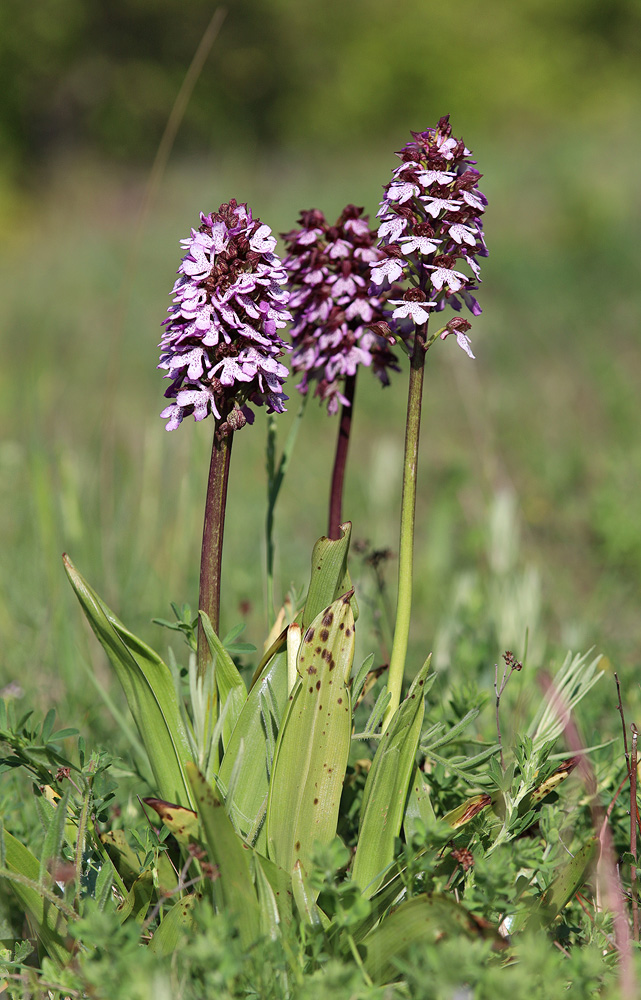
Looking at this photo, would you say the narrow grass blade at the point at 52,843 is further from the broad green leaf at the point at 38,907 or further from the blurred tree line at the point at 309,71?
the blurred tree line at the point at 309,71

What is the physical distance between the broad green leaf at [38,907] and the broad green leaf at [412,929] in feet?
1.53

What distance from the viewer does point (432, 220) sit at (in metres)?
1.23

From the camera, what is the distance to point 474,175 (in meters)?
1.20

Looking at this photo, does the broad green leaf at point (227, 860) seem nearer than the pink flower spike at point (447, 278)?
Yes

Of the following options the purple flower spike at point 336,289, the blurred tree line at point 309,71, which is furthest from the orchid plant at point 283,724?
the blurred tree line at point 309,71

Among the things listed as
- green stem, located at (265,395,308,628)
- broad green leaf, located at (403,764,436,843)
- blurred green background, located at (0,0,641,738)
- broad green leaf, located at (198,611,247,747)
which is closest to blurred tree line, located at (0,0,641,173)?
blurred green background, located at (0,0,641,738)

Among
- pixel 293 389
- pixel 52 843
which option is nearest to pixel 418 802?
pixel 52 843

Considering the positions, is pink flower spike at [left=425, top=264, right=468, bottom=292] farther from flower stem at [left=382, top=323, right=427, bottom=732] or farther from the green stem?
the green stem

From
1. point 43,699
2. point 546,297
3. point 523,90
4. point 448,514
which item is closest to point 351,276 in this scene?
point 43,699

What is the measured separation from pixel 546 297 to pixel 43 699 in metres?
5.83

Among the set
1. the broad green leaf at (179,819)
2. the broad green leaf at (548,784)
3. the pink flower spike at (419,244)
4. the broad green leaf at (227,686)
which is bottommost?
the broad green leaf at (179,819)

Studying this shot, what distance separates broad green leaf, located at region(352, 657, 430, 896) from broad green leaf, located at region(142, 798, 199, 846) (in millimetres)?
260

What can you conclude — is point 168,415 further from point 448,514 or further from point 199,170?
point 199,170

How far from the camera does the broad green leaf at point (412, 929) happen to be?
109 cm
